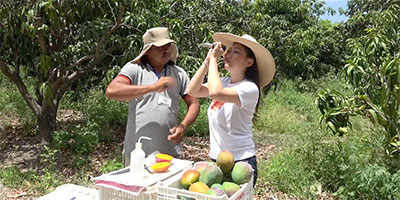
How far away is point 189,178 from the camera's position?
1.48m

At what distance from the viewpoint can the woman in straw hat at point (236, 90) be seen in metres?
1.82

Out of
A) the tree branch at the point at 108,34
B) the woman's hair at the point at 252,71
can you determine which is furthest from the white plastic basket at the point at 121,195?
the tree branch at the point at 108,34

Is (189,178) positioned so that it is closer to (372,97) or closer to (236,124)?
(236,124)

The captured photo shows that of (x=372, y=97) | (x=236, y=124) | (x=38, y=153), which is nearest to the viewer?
(x=236, y=124)

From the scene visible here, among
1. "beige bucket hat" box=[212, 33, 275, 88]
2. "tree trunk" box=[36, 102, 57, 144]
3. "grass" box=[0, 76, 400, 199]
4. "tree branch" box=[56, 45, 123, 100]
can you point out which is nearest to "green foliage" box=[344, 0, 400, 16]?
"grass" box=[0, 76, 400, 199]

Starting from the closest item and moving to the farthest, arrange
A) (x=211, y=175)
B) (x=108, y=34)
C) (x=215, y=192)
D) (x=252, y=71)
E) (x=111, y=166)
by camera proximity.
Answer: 1. (x=215, y=192)
2. (x=211, y=175)
3. (x=252, y=71)
4. (x=111, y=166)
5. (x=108, y=34)

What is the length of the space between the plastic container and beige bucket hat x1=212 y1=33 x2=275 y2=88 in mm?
732

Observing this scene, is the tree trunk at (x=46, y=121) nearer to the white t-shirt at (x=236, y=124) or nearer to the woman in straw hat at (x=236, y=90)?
the woman in straw hat at (x=236, y=90)

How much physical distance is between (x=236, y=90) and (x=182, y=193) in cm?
63

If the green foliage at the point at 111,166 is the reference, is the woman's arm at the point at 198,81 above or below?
above

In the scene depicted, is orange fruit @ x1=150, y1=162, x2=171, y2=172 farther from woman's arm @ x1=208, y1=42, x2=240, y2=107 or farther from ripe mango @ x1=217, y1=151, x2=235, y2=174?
woman's arm @ x1=208, y1=42, x2=240, y2=107

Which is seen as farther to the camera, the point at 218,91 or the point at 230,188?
the point at 218,91

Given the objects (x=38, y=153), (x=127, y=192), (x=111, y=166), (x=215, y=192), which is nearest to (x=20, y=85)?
(x=38, y=153)

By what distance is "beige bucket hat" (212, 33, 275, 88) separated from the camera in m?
1.87
